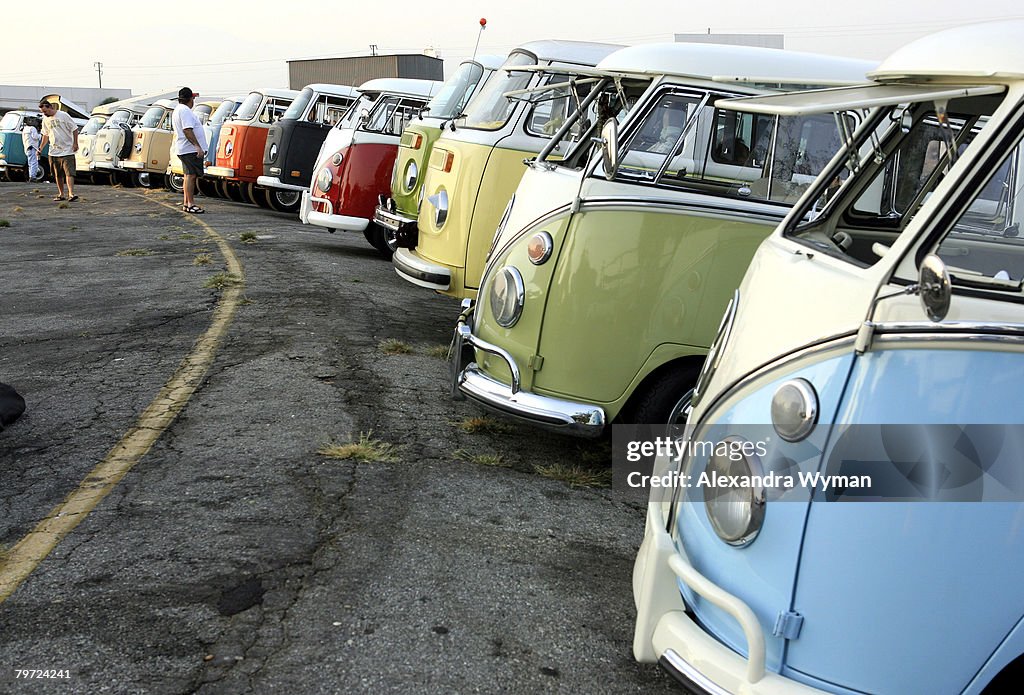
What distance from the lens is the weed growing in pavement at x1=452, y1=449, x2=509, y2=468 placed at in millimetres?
5216

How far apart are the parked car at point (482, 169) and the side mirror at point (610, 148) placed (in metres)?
2.80

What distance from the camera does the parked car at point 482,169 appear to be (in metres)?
7.89

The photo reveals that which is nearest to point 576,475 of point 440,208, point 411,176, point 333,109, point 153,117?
point 440,208

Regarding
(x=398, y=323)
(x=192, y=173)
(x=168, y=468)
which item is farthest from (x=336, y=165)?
(x=168, y=468)

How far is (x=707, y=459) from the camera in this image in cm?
295

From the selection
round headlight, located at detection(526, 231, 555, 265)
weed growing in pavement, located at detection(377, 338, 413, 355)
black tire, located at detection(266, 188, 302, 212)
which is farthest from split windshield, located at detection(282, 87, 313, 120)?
round headlight, located at detection(526, 231, 555, 265)

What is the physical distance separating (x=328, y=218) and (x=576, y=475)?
8063 mm

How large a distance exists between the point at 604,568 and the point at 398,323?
477 centimetres

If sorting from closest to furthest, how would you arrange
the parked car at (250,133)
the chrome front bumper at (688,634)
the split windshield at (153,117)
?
1. the chrome front bumper at (688,634)
2. the parked car at (250,133)
3. the split windshield at (153,117)

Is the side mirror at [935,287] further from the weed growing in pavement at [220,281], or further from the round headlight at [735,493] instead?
the weed growing in pavement at [220,281]

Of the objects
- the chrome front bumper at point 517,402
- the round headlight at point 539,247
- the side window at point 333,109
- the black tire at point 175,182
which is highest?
the side window at point 333,109

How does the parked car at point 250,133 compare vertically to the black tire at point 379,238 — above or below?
above

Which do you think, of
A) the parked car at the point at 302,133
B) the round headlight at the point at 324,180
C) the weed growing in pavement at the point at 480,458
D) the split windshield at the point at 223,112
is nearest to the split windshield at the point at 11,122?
the split windshield at the point at 223,112

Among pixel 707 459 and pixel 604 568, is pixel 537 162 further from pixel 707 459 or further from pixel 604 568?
pixel 707 459
